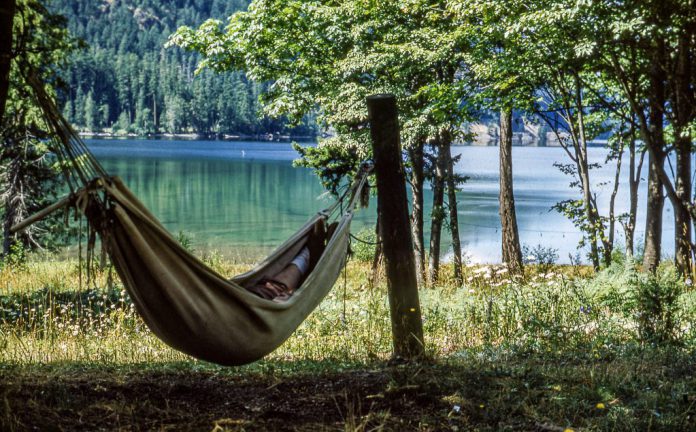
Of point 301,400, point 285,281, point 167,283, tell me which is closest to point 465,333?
point 285,281

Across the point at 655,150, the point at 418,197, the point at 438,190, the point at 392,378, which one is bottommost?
the point at 392,378

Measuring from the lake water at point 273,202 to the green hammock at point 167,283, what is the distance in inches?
275

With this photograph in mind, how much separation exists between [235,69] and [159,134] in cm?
6534

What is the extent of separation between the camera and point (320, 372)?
325 cm

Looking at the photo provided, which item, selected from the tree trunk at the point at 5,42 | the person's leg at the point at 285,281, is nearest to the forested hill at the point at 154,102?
the person's leg at the point at 285,281

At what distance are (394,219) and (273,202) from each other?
72.7 feet

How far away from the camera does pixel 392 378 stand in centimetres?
293

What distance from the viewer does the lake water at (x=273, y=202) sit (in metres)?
16.8

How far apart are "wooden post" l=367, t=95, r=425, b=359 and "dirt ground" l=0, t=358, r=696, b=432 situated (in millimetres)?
274

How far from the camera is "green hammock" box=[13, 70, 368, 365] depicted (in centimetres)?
216

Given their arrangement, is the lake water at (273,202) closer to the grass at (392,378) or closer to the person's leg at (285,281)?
the grass at (392,378)

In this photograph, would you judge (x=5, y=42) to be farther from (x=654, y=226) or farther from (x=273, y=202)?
(x=273, y=202)

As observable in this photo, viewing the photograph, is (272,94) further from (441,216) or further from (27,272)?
(27,272)

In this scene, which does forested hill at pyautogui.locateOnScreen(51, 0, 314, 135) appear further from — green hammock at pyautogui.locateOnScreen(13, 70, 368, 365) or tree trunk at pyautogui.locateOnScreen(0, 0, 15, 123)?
green hammock at pyautogui.locateOnScreen(13, 70, 368, 365)
